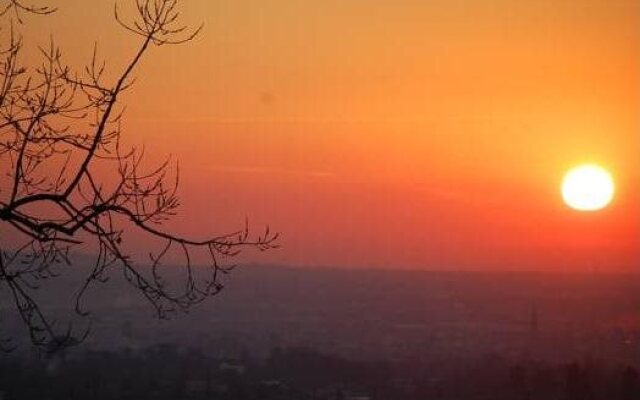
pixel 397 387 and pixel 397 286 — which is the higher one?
pixel 397 286

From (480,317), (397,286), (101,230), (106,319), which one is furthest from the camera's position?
(397,286)

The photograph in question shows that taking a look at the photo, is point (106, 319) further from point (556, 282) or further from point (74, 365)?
point (556, 282)

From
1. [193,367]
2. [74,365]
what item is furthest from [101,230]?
[193,367]

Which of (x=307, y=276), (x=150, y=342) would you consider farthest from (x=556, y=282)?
(x=150, y=342)

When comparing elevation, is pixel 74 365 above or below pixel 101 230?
below

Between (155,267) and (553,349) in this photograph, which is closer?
(155,267)

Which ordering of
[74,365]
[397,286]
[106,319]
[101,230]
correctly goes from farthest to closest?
[397,286] → [106,319] → [74,365] → [101,230]

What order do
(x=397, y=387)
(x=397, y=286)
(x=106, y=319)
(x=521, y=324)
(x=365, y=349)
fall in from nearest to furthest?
(x=397, y=387) < (x=106, y=319) < (x=365, y=349) < (x=521, y=324) < (x=397, y=286)

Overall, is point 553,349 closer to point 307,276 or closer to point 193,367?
point 193,367

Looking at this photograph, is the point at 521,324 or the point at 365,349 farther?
the point at 521,324
